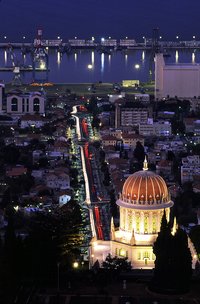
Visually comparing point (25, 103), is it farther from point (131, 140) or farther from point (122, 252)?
point (122, 252)

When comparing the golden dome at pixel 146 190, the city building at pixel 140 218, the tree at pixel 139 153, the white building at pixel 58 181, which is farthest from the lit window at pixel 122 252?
the tree at pixel 139 153

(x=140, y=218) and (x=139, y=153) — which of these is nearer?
(x=140, y=218)

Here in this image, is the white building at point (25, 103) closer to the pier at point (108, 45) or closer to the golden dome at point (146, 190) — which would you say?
the golden dome at point (146, 190)

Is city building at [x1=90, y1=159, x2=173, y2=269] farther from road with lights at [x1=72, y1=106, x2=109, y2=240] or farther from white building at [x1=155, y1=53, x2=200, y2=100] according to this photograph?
white building at [x1=155, y1=53, x2=200, y2=100]

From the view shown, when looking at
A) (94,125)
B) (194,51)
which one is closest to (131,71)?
(194,51)

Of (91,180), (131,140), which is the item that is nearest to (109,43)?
(131,140)

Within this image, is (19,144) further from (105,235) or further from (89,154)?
(105,235)

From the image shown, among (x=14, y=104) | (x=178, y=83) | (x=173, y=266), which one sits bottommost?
(x=173, y=266)
